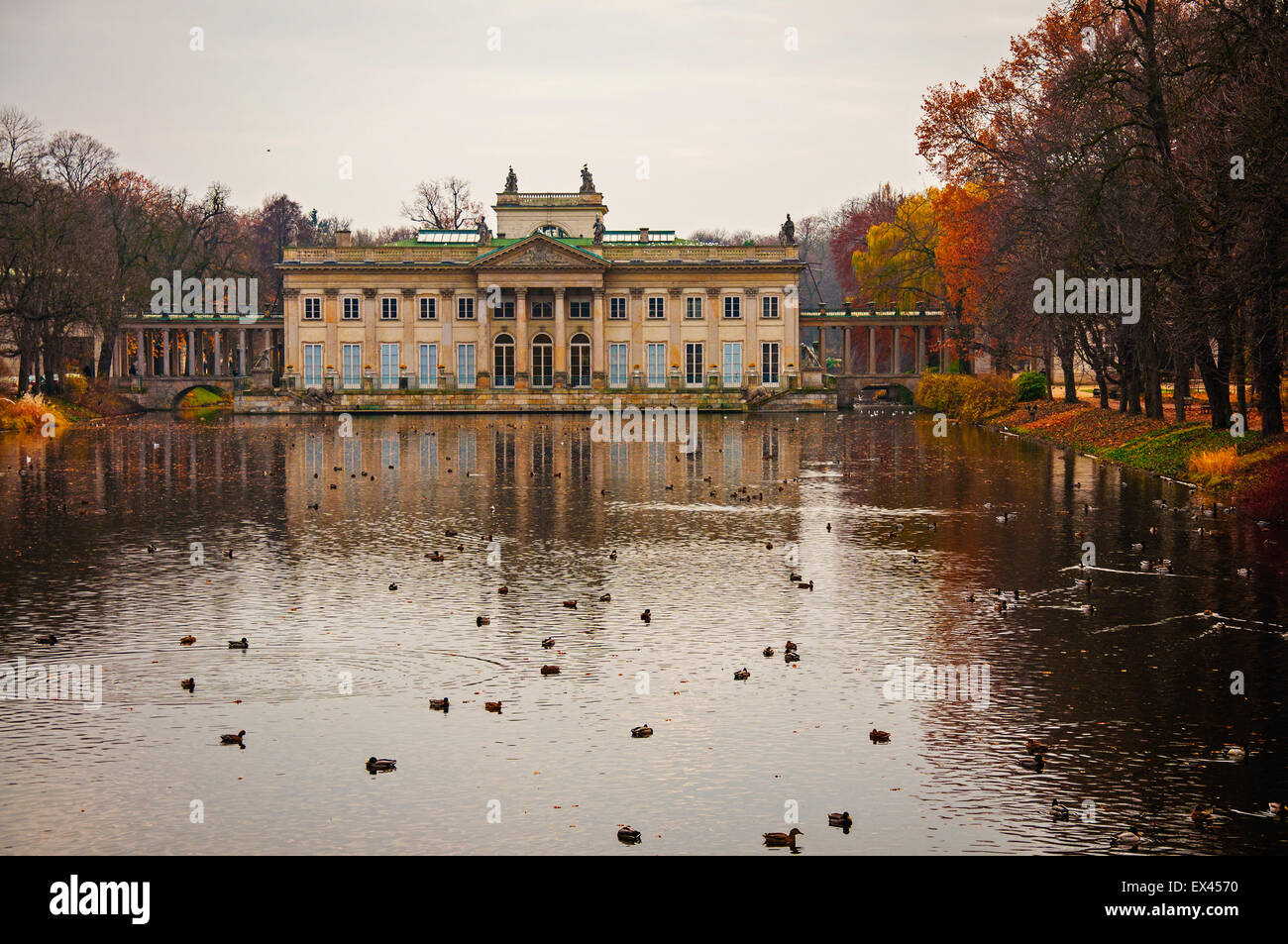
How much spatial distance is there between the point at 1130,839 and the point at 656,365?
99810mm

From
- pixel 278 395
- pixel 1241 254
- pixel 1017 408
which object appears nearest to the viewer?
pixel 1241 254

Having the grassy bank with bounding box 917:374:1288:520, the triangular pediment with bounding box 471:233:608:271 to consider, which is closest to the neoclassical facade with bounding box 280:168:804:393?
the triangular pediment with bounding box 471:233:608:271

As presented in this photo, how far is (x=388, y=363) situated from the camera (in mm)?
109938

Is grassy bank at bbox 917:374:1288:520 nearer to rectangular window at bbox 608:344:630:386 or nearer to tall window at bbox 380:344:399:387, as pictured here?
rectangular window at bbox 608:344:630:386

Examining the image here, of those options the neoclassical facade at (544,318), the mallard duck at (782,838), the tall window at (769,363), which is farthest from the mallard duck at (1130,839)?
the tall window at (769,363)

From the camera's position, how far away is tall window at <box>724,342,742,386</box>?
362 ft

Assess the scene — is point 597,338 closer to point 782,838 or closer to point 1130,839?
point 782,838

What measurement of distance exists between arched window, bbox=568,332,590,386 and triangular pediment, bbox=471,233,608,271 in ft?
20.2

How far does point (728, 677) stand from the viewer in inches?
660

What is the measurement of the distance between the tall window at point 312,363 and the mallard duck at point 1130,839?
337 ft

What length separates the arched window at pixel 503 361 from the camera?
4323 inches
